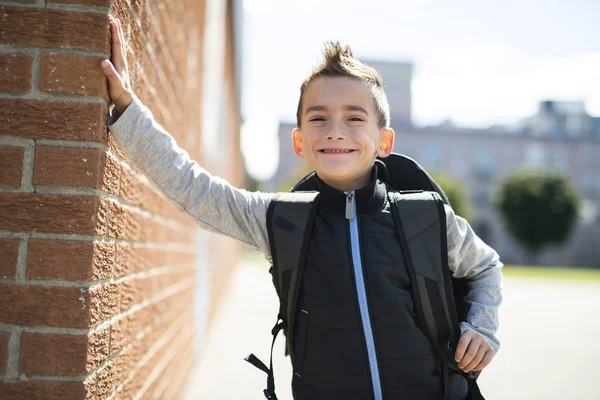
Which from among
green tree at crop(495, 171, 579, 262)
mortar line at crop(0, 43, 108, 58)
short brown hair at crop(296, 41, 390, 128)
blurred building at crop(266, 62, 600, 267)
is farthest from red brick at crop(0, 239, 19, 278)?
green tree at crop(495, 171, 579, 262)

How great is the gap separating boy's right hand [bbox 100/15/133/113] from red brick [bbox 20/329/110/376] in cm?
74

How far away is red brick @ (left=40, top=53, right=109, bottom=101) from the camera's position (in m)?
1.57

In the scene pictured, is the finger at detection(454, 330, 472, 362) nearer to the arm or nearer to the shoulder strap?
the shoulder strap

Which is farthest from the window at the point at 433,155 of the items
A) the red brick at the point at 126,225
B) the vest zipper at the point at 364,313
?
the vest zipper at the point at 364,313

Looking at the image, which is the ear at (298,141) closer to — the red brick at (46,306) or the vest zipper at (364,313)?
the vest zipper at (364,313)

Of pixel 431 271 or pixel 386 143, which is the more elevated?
pixel 386 143

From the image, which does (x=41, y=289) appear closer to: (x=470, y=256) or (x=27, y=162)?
(x=27, y=162)

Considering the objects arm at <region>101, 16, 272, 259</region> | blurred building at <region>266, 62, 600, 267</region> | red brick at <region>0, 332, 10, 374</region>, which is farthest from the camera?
blurred building at <region>266, 62, 600, 267</region>

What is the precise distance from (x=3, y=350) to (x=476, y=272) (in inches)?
68.7

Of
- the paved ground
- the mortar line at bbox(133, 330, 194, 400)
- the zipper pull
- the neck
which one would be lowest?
the paved ground

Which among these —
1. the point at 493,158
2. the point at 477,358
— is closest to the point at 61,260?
the point at 477,358

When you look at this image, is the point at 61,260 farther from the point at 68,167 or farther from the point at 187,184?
the point at 187,184

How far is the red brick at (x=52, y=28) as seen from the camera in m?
1.56

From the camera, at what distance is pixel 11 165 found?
154 centimetres
